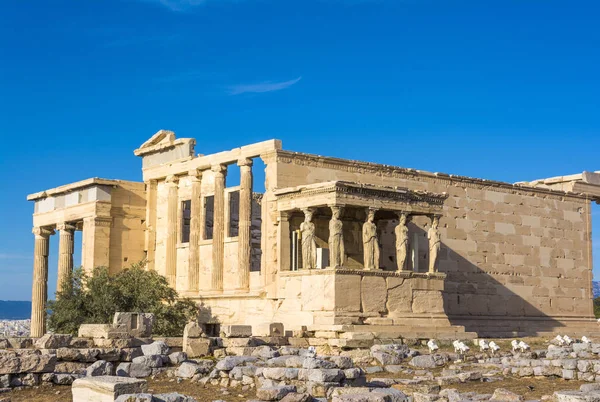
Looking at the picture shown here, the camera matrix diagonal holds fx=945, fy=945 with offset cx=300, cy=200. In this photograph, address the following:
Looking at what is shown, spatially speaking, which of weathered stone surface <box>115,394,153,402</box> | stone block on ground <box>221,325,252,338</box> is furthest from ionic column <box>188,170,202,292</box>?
weathered stone surface <box>115,394,153,402</box>

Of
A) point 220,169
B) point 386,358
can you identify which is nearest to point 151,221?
Answer: point 220,169

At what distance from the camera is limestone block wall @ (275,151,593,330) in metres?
25.1

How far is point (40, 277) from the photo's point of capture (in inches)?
1177

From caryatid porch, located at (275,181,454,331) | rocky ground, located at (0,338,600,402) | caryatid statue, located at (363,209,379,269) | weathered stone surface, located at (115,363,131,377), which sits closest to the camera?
rocky ground, located at (0,338,600,402)

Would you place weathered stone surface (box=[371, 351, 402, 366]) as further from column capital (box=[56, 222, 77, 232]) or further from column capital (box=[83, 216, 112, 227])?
column capital (box=[56, 222, 77, 232])

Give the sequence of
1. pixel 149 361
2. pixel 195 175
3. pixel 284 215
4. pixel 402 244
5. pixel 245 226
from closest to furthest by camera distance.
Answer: pixel 149 361 → pixel 402 244 → pixel 284 215 → pixel 245 226 → pixel 195 175

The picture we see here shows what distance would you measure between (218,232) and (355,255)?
400 centimetres

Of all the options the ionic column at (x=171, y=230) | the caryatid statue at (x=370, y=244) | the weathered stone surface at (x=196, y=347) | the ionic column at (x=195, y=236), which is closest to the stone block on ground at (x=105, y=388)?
the weathered stone surface at (x=196, y=347)

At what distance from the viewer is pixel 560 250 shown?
30328 mm

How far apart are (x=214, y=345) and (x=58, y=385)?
4.47m

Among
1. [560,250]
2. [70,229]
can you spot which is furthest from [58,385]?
[560,250]

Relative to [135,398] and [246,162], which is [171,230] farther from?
[135,398]

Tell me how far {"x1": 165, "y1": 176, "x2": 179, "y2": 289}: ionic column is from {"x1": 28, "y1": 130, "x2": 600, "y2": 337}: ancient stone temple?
32 mm

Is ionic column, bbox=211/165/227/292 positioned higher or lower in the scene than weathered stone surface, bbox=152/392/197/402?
higher
